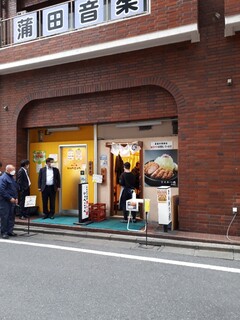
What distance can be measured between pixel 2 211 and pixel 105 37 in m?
5.39

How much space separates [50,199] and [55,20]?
18.4 feet

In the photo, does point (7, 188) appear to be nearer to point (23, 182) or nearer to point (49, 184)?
point (23, 182)

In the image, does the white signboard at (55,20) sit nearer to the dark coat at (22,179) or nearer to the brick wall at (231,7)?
the dark coat at (22,179)

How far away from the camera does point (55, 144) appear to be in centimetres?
1059

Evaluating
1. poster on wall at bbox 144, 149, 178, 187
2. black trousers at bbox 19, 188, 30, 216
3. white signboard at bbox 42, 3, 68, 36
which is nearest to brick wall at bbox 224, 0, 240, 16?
poster on wall at bbox 144, 149, 178, 187

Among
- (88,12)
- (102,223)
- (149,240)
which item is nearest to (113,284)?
(149,240)

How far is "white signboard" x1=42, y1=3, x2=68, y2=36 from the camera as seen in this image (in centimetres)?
938

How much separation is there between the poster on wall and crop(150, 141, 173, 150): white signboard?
0.09 metres

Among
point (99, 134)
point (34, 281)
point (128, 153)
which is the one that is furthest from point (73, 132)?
point (34, 281)

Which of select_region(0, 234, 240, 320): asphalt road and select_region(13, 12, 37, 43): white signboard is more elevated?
select_region(13, 12, 37, 43): white signboard

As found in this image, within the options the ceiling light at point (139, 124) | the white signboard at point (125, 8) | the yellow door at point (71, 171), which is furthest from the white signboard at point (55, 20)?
the yellow door at point (71, 171)

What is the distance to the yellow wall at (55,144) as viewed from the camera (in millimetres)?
9992

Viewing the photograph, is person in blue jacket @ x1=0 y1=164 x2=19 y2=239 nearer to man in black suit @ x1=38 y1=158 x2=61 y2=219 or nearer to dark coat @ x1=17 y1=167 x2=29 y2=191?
dark coat @ x1=17 y1=167 x2=29 y2=191

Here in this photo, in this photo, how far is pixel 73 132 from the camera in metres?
10.4
